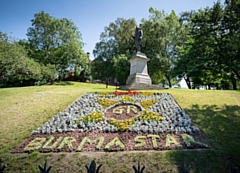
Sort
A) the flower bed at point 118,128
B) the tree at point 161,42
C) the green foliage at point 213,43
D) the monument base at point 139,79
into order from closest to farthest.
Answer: the flower bed at point 118,128 < the green foliage at point 213,43 < the monument base at point 139,79 < the tree at point 161,42

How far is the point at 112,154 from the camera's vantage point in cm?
420

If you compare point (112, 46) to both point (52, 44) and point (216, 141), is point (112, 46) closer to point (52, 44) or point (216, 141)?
point (52, 44)

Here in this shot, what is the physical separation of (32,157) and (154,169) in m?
3.09

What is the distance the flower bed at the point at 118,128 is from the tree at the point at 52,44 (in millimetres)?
19143

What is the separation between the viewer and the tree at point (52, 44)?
82.5 feet

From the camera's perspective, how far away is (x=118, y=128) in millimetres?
5629

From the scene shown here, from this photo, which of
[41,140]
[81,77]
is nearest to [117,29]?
[81,77]

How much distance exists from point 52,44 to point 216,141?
88.3 feet

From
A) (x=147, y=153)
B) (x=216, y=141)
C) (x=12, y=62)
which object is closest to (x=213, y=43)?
(x=216, y=141)

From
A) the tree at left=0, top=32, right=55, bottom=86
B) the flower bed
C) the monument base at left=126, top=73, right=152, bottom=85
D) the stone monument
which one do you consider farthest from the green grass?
the tree at left=0, top=32, right=55, bottom=86

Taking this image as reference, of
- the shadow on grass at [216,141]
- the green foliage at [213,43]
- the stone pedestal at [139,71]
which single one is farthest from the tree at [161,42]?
the shadow on grass at [216,141]

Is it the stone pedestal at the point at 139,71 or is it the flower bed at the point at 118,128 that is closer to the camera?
the flower bed at the point at 118,128

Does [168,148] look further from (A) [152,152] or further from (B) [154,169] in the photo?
(B) [154,169]

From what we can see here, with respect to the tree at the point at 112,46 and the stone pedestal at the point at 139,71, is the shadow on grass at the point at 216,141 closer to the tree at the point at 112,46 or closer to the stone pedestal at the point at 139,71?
the stone pedestal at the point at 139,71
